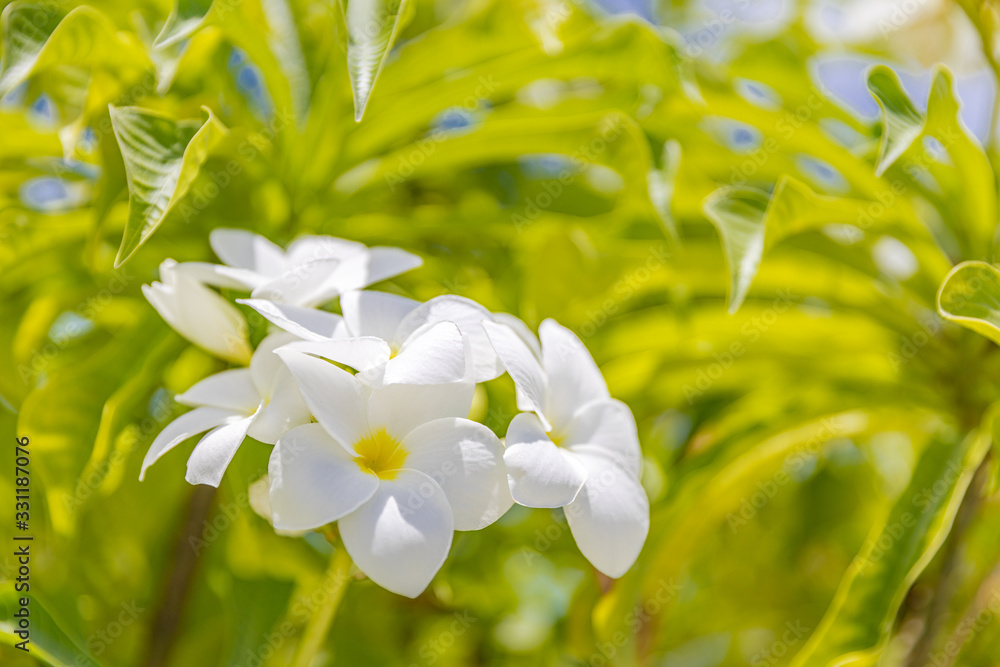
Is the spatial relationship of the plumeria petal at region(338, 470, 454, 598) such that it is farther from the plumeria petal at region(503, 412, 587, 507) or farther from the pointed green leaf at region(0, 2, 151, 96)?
the pointed green leaf at region(0, 2, 151, 96)

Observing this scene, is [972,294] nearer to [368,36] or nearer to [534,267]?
[534,267]

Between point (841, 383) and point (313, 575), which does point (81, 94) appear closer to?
point (313, 575)

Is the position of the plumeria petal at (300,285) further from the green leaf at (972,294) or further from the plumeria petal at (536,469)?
the green leaf at (972,294)

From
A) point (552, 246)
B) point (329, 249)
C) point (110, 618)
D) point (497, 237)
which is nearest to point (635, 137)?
point (552, 246)

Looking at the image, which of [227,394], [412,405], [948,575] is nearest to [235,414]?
[227,394]

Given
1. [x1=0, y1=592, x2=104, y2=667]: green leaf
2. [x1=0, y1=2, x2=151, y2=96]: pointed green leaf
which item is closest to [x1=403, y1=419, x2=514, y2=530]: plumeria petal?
[x1=0, y1=592, x2=104, y2=667]: green leaf

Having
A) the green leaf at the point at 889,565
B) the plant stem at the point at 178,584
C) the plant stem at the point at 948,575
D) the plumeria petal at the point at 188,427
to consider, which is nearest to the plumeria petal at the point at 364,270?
the plumeria petal at the point at 188,427
